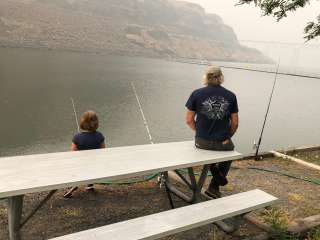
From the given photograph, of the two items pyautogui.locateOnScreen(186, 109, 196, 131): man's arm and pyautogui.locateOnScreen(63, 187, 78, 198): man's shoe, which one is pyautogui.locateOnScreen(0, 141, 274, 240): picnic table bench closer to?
pyautogui.locateOnScreen(186, 109, 196, 131): man's arm

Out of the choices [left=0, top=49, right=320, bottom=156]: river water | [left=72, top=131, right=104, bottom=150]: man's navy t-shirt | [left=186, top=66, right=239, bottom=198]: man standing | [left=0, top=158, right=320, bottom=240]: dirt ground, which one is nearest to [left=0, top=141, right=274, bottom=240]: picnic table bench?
[left=186, top=66, right=239, bottom=198]: man standing

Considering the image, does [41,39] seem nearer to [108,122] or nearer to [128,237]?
[108,122]

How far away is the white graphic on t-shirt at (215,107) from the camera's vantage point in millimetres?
5422

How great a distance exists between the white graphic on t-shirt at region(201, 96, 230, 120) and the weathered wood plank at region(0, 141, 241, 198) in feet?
1.90

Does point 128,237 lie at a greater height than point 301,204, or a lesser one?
greater

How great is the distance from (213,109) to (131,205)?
6.46ft

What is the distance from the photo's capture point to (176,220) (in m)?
3.98

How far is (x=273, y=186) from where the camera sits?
7.38 m

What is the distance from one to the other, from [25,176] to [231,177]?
4.80m

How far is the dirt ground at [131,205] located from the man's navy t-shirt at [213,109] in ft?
4.26

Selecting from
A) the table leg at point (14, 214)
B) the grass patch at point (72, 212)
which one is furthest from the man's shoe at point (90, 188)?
the table leg at point (14, 214)

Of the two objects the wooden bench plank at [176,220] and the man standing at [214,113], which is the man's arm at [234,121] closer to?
the man standing at [214,113]

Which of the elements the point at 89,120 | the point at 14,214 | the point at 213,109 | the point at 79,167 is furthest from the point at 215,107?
the point at 14,214

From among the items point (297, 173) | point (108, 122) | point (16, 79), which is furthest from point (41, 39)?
point (297, 173)
